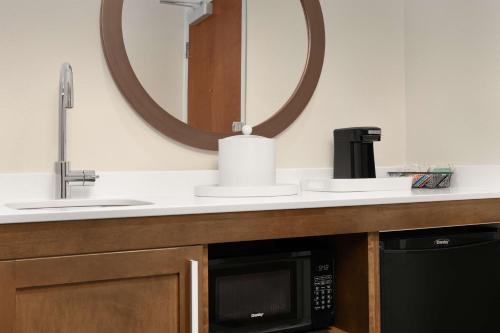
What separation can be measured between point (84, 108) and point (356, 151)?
3.38 ft

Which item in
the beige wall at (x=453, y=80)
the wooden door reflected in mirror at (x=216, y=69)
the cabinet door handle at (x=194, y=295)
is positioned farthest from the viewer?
the beige wall at (x=453, y=80)

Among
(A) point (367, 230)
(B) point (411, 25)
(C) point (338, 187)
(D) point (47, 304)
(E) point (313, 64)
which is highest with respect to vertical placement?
(B) point (411, 25)

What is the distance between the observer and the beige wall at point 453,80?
7.43 ft

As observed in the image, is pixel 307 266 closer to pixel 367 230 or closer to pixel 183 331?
pixel 367 230

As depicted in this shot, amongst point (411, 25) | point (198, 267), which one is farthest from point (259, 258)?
point (411, 25)

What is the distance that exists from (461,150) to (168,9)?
1302mm

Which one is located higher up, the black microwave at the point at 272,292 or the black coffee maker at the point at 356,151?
the black coffee maker at the point at 356,151

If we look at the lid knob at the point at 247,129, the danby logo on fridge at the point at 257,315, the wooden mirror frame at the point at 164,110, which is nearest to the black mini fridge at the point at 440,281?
the danby logo on fridge at the point at 257,315

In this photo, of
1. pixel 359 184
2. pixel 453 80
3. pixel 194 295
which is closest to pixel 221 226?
pixel 194 295

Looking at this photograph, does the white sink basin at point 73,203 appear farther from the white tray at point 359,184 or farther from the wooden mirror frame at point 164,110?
the white tray at point 359,184

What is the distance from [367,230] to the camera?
5.82 feet

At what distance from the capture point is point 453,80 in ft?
7.94

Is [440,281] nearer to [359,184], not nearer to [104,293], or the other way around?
[359,184]

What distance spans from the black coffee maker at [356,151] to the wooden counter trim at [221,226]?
1.32 feet
